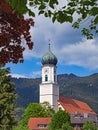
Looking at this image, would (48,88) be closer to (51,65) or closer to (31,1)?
(51,65)

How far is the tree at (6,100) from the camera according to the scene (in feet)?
172

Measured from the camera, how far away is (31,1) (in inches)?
295

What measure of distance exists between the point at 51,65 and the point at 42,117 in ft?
132

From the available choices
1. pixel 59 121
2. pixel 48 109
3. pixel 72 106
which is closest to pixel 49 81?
pixel 72 106

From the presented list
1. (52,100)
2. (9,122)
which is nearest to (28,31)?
(9,122)

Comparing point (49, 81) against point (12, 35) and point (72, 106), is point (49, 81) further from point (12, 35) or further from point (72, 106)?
point (12, 35)

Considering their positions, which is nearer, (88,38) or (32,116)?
(88,38)

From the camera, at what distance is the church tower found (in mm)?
169375

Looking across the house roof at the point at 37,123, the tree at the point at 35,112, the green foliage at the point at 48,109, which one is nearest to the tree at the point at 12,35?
the house roof at the point at 37,123

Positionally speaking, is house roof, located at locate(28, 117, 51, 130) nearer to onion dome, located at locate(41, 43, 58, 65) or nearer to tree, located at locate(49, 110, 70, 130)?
tree, located at locate(49, 110, 70, 130)

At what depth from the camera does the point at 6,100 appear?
5397 cm

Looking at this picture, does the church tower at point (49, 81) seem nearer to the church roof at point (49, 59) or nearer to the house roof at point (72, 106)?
the church roof at point (49, 59)

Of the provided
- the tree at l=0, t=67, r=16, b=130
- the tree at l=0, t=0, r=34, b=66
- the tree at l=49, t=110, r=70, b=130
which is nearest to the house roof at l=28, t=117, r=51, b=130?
the tree at l=49, t=110, r=70, b=130

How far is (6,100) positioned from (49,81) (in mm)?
119416
